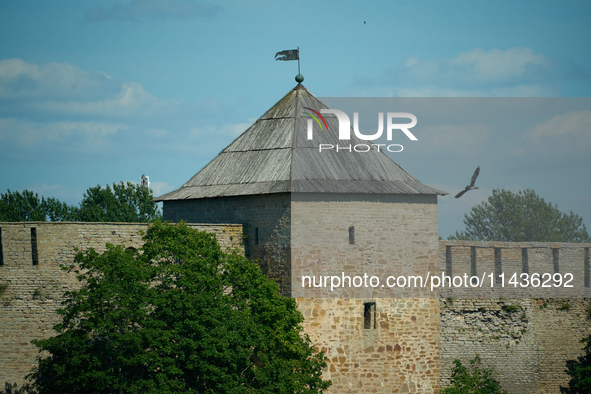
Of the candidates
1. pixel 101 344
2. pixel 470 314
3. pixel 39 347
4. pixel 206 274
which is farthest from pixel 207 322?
pixel 470 314

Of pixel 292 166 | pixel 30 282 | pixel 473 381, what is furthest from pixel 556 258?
pixel 30 282

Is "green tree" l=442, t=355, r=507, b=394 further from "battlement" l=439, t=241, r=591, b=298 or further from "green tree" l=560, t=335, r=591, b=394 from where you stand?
"green tree" l=560, t=335, r=591, b=394

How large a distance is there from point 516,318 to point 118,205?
79.2 feet

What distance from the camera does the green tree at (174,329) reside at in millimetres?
19891

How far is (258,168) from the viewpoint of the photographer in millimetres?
23625

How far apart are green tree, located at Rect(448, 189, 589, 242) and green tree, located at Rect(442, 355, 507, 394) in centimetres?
3126

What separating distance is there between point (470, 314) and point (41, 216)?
24.5 m

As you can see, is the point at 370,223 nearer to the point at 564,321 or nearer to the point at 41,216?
the point at 564,321

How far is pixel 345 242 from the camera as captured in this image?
2247cm

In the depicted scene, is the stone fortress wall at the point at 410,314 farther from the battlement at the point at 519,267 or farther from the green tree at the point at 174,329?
the green tree at the point at 174,329

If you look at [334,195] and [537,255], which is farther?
[537,255]

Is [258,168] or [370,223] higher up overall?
[258,168]

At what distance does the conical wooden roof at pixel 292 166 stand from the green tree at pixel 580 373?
23.5ft

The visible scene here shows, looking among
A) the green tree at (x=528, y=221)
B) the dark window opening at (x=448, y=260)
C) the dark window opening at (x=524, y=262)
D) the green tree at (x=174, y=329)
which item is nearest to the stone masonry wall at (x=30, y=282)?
the green tree at (x=174, y=329)
